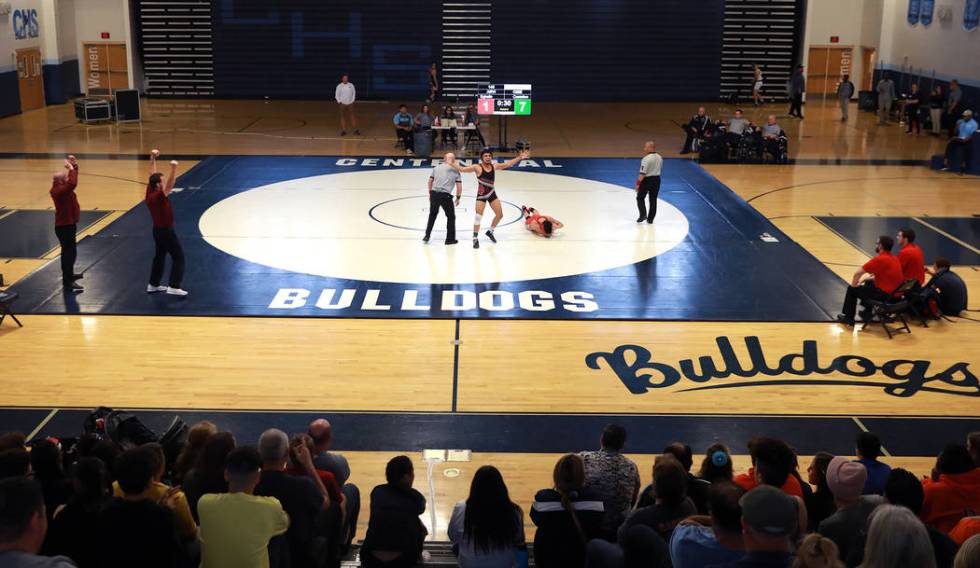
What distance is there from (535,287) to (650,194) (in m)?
4.42

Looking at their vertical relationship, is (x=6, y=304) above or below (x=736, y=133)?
below

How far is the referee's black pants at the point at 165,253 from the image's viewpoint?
46.1ft

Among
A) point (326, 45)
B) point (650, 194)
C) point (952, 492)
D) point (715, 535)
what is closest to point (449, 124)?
point (650, 194)

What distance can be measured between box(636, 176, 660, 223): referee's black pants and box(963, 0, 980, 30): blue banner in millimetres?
15987

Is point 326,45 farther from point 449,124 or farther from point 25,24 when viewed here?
point 449,124

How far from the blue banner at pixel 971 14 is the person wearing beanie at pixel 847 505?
87.9 feet

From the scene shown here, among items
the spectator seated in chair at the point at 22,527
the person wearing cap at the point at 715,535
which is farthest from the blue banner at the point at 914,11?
the spectator seated in chair at the point at 22,527

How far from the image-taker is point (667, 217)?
19.2 m

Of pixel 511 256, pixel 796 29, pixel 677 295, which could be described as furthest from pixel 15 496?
pixel 796 29

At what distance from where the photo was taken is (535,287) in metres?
14.7

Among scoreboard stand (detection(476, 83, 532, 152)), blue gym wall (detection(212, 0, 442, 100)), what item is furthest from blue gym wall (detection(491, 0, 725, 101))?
scoreboard stand (detection(476, 83, 532, 152))

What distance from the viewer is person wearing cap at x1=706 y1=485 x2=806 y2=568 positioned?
4766 mm

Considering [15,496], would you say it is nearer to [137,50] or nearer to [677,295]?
[677,295]

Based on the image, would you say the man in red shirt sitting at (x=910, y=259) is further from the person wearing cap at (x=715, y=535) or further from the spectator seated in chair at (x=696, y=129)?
the spectator seated in chair at (x=696, y=129)
